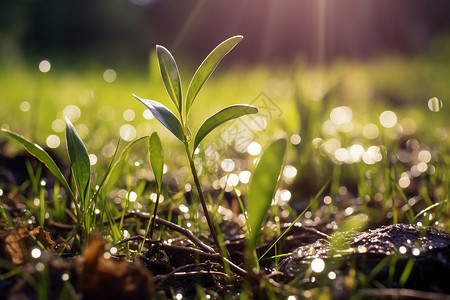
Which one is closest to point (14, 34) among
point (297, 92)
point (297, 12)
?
point (297, 92)

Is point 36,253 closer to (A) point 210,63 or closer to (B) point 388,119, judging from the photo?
(A) point 210,63

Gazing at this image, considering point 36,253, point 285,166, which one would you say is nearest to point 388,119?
point 285,166

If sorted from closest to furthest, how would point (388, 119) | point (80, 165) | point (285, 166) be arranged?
1. point (80, 165)
2. point (285, 166)
3. point (388, 119)

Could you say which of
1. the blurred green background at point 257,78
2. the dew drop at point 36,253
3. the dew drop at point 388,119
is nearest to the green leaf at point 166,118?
the dew drop at point 36,253

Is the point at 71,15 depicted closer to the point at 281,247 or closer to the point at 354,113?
the point at 354,113

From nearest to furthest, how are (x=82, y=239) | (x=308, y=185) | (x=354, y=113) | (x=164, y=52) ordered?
(x=164, y=52) → (x=82, y=239) → (x=308, y=185) → (x=354, y=113)

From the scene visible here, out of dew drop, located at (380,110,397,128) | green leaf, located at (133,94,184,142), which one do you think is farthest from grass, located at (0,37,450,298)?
green leaf, located at (133,94,184,142)
